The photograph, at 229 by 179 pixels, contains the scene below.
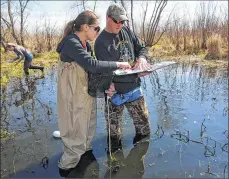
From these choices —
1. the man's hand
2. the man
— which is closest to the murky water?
the man

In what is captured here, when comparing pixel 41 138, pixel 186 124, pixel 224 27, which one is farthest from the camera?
pixel 224 27

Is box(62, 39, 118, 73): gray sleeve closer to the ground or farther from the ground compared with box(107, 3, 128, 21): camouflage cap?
closer to the ground

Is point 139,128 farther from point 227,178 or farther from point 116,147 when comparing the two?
point 227,178

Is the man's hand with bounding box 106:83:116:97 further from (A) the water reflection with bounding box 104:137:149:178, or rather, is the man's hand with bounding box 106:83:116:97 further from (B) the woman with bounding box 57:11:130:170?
(A) the water reflection with bounding box 104:137:149:178

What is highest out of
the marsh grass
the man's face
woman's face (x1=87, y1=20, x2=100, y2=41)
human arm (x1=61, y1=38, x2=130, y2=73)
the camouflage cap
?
the camouflage cap

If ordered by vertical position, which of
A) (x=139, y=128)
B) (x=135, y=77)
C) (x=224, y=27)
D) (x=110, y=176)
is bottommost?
(x=110, y=176)

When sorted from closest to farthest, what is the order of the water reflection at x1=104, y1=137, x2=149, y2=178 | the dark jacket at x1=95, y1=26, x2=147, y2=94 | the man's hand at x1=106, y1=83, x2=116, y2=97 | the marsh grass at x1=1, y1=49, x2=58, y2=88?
the water reflection at x1=104, y1=137, x2=149, y2=178 → the man's hand at x1=106, y1=83, x2=116, y2=97 → the dark jacket at x1=95, y1=26, x2=147, y2=94 → the marsh grass at x1=1, y1=49, x2=58, y2=88

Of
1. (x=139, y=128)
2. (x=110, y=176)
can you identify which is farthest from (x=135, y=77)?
(x=110, y=176)

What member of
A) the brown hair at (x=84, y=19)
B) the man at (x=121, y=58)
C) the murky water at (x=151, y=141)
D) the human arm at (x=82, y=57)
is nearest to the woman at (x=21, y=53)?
the murky water at (x=151, y=141)

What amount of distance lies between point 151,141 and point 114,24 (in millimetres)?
1831

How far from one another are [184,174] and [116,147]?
43.8 inches

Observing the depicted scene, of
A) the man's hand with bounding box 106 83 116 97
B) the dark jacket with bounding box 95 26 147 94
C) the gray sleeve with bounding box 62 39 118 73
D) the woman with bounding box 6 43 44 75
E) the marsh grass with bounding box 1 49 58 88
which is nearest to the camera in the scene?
Answer: the gray sleeve with bounding box 62 39 118 73

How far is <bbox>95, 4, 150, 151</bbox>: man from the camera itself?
3.75 m

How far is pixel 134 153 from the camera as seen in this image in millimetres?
4160
